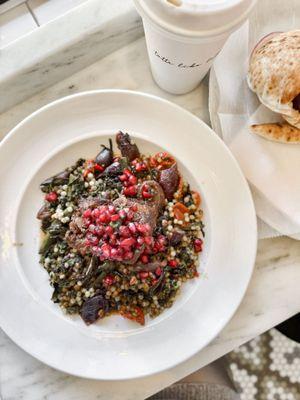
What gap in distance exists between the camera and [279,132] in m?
1.33

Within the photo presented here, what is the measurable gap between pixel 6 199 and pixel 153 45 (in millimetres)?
593

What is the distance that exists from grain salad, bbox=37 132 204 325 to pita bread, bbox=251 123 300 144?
0.28 m

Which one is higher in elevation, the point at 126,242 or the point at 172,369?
the point at 126,242

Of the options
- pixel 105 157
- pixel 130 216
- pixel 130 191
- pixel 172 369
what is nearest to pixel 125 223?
pixel 130 216

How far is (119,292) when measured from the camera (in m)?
1.29

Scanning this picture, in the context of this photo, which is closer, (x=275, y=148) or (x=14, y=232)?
(x=14, y=232)

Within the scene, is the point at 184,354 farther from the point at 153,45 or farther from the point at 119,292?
the point at 153,45

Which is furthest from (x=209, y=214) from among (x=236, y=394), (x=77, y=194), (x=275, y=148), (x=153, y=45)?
(x=236, y=394)

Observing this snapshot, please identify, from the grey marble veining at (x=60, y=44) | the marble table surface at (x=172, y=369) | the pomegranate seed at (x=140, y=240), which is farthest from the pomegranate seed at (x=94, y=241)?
the grey marble veining at (x=60, y=44)

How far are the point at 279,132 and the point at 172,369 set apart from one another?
0.79 meters

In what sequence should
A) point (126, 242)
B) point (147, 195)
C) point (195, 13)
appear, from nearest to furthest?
point (195, 13), point (126, 242), point (147, 195)

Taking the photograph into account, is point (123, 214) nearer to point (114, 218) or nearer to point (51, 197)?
point (114, 218)

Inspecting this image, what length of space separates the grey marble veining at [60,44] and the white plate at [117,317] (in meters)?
0.15

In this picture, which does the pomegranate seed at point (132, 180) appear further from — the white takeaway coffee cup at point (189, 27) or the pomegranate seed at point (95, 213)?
the white takeaway coffee cup at point (189, 27)
